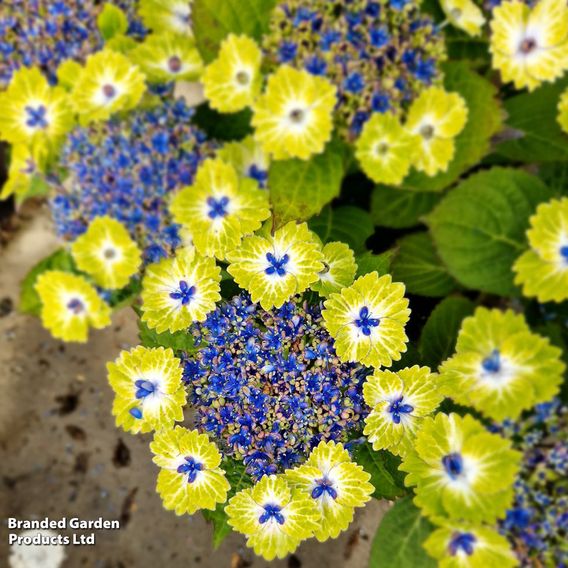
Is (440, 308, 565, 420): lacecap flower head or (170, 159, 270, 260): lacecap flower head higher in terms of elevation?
(170, 159, 270, 260): lacecap flower head

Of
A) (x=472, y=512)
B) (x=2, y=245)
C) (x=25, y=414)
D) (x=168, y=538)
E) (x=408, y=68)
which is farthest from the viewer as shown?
(x=2, y=245)

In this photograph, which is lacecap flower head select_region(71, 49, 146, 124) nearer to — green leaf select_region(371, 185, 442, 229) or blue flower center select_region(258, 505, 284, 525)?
green leaf select_region(371, 185, 442, 229)

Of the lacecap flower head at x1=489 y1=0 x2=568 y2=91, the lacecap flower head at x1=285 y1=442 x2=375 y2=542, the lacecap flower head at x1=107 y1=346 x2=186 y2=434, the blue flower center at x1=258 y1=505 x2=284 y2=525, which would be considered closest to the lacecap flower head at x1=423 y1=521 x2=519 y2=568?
the lacecap flower head at x1=285 y1=442 x2=375 y2=542

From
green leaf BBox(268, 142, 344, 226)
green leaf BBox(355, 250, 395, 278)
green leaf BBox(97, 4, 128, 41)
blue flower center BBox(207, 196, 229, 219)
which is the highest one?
green leaf BBox(97, 4, 128, 41)

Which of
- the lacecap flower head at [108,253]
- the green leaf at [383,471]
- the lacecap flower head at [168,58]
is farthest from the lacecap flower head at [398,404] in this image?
the lacecap flower head at [168,58]

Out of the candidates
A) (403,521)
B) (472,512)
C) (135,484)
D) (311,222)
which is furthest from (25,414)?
(472,512)

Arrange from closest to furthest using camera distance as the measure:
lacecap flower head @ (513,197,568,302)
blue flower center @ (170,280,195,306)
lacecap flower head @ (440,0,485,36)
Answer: blue flower center @ (170,280,195,306) → lacecap flower head @ (513,197,568,302) → lacecap flower head @ (440,0,485,36)

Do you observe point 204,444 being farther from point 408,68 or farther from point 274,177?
point 408,68
